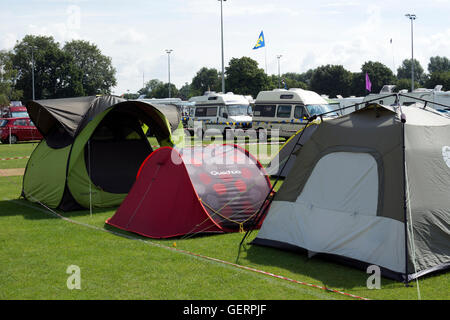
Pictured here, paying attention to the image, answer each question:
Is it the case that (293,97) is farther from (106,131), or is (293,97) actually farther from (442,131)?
(442,131)

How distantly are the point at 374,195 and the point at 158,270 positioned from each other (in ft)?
9.43

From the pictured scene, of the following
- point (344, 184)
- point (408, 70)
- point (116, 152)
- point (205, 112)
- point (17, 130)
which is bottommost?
point (344, 184)

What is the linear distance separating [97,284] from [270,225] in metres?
2.66

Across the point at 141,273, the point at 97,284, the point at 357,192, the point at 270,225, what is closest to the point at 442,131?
the point at 357,192

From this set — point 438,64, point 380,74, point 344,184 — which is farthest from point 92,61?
point 344,184

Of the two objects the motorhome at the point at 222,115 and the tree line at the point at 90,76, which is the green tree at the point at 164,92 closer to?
the tree line at the point at 90,76

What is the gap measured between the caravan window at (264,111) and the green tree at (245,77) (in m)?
40.1

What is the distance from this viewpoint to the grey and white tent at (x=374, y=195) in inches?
233

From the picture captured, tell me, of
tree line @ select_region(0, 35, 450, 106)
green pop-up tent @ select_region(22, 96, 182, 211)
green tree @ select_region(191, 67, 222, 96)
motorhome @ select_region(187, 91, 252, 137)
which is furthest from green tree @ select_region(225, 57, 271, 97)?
green pop-up tent @ select_region(22, 96, 182, 211)

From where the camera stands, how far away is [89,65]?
90.5 metres

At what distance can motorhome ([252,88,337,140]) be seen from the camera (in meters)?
24.4

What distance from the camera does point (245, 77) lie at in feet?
218

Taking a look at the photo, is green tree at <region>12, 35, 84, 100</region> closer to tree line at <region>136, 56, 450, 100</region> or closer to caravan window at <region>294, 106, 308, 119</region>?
tree line at <region>136, 56, 450, 100</region>

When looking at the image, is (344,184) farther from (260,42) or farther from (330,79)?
(330,79)
